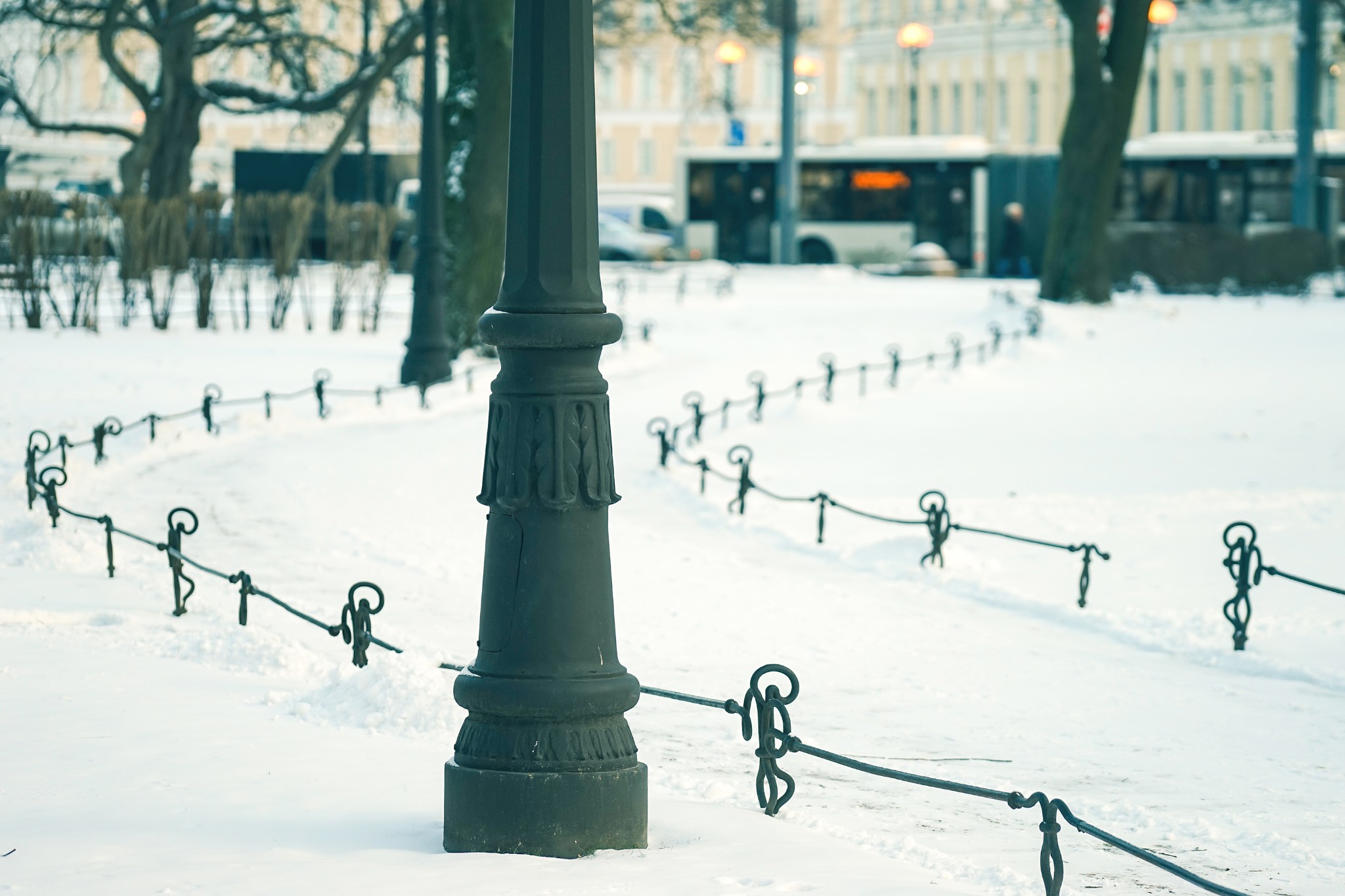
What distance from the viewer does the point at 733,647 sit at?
870cm

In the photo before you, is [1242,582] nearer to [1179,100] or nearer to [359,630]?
[359,630]

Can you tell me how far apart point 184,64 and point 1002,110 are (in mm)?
46878

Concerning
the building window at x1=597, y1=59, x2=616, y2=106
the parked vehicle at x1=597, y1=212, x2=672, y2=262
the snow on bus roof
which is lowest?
the parked vehicle at x1=597, y1=212, x2=672, y2=262

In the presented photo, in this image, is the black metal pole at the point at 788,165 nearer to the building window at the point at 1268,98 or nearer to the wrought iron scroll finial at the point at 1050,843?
the building window at the point at 1268,98

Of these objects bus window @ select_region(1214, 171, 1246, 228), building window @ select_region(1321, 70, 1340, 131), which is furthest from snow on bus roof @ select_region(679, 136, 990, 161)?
building window @ select_region(1321, 70, 1340, 131)

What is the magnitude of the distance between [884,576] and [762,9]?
2637cm

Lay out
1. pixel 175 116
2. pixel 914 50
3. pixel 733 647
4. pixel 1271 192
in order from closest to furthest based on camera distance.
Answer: pixel 733 647
pixel 175 116
pixel 1271 192
pixel 914 50

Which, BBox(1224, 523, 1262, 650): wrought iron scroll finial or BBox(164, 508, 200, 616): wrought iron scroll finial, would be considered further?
BBox(1224, 523, 1262, 650): wrought iron scroll finial

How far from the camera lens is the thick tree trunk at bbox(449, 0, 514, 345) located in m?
Answer: 20.2

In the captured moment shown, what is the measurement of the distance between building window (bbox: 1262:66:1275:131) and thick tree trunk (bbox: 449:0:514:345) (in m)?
53.1

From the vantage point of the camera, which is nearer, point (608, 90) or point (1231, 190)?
point (1231, 190)

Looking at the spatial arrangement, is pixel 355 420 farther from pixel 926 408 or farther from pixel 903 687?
pixel 903 687

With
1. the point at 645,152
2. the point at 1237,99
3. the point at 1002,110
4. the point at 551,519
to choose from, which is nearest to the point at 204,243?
the point at 551,519

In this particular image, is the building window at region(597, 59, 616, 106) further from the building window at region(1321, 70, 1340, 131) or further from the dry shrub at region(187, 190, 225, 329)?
the dry shrub at region(187, 190, 225, 329)
